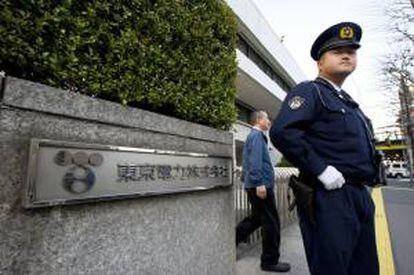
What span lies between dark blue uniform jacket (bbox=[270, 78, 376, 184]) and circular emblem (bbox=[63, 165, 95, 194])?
1.21m

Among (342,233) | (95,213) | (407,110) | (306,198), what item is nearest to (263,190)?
(306,198)

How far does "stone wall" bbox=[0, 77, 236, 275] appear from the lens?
1.47m

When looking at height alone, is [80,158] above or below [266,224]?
above

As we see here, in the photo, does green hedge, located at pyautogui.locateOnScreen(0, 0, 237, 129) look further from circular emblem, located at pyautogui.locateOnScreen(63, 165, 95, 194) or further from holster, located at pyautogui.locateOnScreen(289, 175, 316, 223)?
holster, located at pyautogui.locateOnScreen(289, 175, 316, 223)

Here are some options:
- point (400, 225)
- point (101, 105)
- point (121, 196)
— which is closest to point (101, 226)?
point (121, 196)

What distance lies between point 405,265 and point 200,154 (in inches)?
122

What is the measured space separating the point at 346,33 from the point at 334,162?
97cm

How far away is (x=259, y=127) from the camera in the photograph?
13.2 feet

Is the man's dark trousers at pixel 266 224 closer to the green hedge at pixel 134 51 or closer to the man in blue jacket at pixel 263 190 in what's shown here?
the man in blue jacket at pixel 263 190

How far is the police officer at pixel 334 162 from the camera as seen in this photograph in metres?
2.05

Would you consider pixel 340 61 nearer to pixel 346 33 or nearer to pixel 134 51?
pixel 346 33

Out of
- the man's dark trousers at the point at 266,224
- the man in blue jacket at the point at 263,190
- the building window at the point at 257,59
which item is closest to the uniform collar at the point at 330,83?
the man in blue jacket at the point at 263,190

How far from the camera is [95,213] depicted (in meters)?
1.84

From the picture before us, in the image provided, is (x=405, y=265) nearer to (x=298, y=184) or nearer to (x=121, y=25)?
(x=298, y=184)
